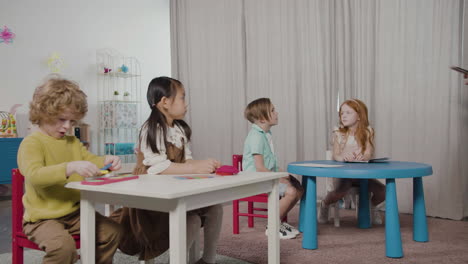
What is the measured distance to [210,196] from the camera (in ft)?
4.45

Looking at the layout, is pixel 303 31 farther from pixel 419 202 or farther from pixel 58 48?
pixel 58 48

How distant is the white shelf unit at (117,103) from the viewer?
5.39 meters

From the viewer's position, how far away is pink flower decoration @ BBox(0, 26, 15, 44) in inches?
181

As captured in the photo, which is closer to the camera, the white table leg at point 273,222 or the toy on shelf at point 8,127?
the white table leg at point 273,222

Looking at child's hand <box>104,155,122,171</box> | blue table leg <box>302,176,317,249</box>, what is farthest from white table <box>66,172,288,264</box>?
blue table leg <box>302,176,317,249</box>

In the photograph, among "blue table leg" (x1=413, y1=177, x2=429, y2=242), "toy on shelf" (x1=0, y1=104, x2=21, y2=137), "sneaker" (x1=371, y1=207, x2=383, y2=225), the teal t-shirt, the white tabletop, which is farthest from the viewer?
"toy on shelf" (x1=0, y1=104, x2=21, y2=137)

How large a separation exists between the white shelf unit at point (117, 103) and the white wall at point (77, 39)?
0.10 metres

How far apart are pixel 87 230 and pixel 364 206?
2.12 meters

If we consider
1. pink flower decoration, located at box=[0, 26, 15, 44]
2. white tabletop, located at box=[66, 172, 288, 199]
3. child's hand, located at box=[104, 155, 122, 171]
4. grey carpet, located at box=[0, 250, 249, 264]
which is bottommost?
grey carpet, located at box=[0, 250, 249, 264]

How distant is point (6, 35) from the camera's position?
4.63 meters

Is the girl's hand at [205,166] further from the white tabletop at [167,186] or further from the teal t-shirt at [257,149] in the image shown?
the teal t-shirt at [257,149]

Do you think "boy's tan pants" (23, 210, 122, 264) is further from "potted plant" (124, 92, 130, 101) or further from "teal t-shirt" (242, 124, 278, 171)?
"potted plant" (124, 92, 130, 101)

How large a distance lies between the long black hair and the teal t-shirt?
86 cm

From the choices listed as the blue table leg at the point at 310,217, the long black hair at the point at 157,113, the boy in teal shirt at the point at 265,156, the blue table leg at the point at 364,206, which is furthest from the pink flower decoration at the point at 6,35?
the blue table leg at the point at 364,206
